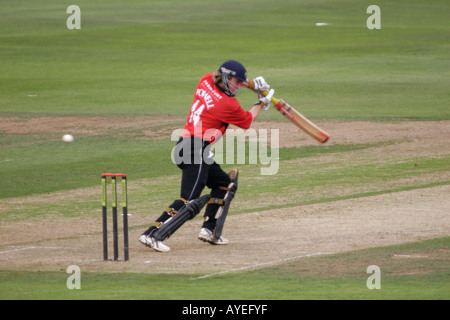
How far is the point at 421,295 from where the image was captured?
7.77 meters

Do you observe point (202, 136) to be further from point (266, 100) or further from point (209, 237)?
point (209, 237)

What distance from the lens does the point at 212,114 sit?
1027cm

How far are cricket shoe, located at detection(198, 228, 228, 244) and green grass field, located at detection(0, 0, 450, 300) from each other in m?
1.50

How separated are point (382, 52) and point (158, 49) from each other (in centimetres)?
979

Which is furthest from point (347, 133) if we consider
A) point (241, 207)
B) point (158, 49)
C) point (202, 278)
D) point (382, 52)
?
point (158, 49)

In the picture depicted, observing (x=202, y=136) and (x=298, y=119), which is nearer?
(x=202, y=136)

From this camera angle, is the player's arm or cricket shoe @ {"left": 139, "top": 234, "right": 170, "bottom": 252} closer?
cricket shoe @ {"left": 139, "top": 234, "right": 170, "bottom": 252}

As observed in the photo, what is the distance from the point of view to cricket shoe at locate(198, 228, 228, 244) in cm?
1053

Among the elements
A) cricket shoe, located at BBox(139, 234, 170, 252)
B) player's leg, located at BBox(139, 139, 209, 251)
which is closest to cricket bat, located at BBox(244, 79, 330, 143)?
player's leg, located at BBox(139, 139, 209, 251)

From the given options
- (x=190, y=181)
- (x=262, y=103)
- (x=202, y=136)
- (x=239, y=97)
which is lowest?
(x=190, y=181)

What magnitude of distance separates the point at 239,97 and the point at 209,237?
16.1 metres
